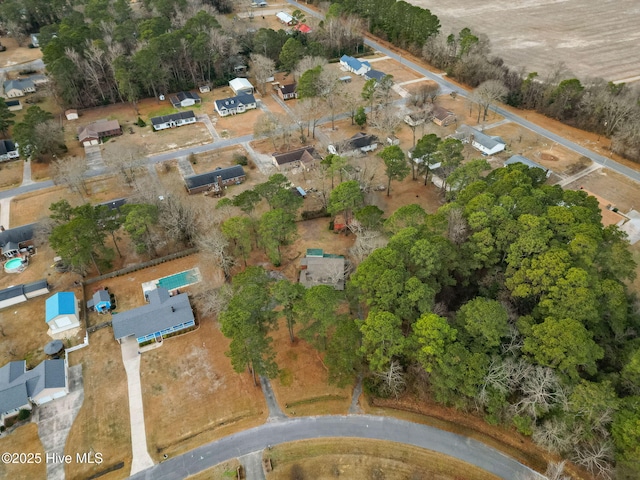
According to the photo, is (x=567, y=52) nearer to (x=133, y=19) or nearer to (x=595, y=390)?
(x=595, y=390)

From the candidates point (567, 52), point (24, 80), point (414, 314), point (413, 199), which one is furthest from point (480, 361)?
point (24, 80)

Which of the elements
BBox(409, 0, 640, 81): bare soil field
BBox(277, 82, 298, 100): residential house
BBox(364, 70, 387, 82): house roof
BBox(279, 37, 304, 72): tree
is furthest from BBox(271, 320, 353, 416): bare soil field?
BBox(409, 0, 640, 81): bare soil field

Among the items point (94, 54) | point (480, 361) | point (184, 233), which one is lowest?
point (184, 233)

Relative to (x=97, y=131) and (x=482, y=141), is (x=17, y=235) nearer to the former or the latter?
(x=97, y=131)

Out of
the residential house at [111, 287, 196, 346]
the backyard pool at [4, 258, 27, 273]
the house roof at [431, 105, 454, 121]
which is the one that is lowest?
the backyard pool at [4, 258, 27, 273]

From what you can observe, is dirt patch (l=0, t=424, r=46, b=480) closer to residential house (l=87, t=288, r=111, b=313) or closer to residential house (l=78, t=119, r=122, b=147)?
residential house (l=87, t=288, r=111, b=313)

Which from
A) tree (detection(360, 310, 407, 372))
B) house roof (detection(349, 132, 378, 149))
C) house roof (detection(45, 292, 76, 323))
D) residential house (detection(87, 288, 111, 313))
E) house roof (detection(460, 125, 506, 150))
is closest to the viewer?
tree (detection(360, 310, 407, 372))

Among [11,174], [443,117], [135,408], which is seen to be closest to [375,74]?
[443,117]

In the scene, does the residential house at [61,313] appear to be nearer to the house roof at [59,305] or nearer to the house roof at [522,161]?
the house roof at [59,305]
